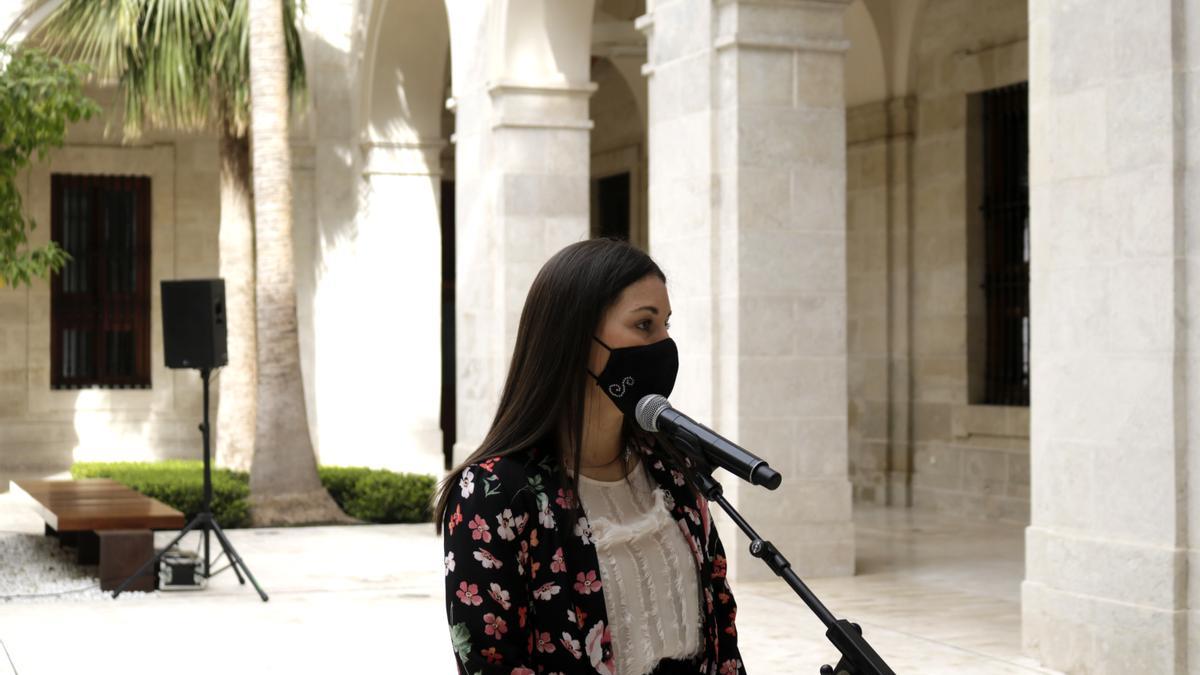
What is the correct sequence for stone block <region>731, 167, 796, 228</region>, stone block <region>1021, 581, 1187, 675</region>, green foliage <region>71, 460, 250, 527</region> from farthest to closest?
green foliage <region>71, 460, 250, 527</region> < stone block <region>731, 167, 796, 228</region> < stone block <region>1021, 581, 1187, 675</region>

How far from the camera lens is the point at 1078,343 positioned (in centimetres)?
703

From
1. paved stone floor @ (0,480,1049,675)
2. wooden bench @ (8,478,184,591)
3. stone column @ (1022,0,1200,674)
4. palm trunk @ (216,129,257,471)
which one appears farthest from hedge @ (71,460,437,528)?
stone column @ (1022,0,1200,674)

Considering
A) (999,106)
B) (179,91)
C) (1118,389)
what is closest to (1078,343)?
(1118,389)

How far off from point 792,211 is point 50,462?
15.7 m

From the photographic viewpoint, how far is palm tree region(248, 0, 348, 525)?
14375mm

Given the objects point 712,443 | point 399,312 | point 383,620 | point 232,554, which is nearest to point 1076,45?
point 383,620

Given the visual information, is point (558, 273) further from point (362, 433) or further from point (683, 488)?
point (362, 433)

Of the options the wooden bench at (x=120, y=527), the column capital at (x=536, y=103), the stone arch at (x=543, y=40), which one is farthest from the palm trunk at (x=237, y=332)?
the wooden bench at (x=120, y=527)

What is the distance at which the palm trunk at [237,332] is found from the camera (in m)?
17.0

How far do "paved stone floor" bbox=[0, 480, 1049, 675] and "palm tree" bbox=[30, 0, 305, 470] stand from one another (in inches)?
194

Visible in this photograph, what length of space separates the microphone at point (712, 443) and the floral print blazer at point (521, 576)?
Result: 0.85 feet

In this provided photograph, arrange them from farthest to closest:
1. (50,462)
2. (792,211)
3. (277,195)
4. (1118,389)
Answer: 1. (50,462)
2. (277,195)
3. (792,211)
4. (1118,389)

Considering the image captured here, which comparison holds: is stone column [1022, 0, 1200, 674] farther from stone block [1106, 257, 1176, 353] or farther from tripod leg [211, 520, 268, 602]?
tripod leg [211, 520, 268, 602]

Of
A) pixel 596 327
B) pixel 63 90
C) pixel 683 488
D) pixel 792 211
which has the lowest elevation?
pixel 683 488
